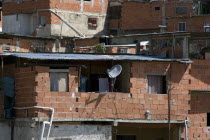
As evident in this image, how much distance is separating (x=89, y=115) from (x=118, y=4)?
25.7 metres

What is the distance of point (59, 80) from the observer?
1040 inches

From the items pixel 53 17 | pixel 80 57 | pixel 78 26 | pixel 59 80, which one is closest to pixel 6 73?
pixel 59 80

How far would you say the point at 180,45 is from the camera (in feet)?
94.2

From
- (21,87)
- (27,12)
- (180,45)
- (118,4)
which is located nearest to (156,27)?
(118,4)

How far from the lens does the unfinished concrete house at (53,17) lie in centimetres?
4781

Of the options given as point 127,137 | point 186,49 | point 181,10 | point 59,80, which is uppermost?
point 181,10

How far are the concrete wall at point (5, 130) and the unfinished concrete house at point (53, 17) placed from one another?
2025 cm

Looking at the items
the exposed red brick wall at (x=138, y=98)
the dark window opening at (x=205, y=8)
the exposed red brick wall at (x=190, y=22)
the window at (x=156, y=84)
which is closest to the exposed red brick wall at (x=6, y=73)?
the exposed red brick wall at (x=138, y=98)

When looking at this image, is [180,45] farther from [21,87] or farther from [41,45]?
[41,45]

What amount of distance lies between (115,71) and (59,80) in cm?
209

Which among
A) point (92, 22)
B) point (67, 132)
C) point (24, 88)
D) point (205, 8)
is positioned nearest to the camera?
point (67, 132)

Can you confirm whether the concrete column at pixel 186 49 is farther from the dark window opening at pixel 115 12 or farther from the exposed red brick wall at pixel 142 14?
the dark window opening at pixel 115 12

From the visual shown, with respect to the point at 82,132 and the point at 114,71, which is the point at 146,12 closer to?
the point at 114,71

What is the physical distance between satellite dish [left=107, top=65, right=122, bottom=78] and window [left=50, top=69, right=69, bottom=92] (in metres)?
1.60
